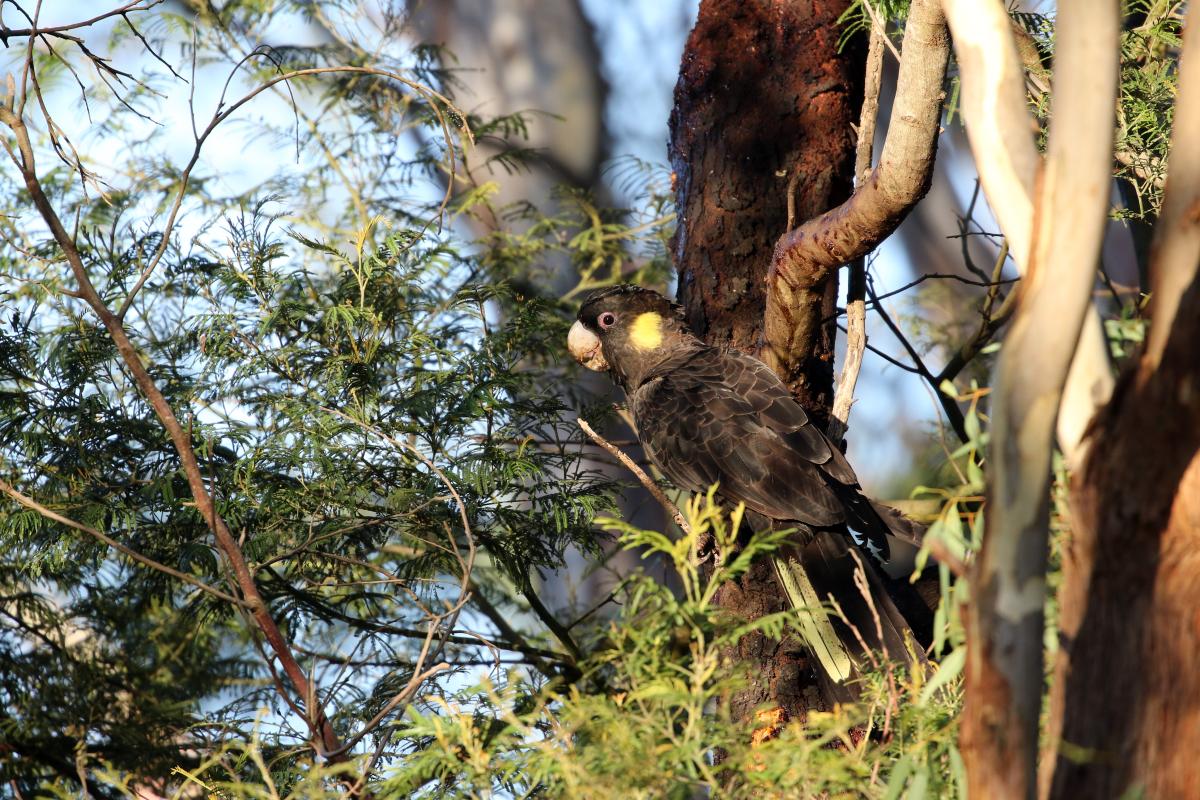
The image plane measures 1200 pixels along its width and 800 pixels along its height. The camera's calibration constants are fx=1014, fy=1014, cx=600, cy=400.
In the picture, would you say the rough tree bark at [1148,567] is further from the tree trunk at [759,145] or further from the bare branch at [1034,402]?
the tree trunk at [759,145]

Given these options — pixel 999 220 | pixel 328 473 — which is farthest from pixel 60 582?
pixel 999 220

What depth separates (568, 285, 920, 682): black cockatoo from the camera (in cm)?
196

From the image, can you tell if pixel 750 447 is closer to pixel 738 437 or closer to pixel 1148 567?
pixel 738 437

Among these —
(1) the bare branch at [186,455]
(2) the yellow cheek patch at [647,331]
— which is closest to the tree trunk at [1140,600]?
(1) the bare branch at [186,455]

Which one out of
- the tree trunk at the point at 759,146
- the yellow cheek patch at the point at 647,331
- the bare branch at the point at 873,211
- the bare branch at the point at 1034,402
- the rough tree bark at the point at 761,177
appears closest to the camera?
the bare branch at the point at 1034,402

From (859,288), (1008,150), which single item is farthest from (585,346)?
(1008,150)

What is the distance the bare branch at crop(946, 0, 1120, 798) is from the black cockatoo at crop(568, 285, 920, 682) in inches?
42.3

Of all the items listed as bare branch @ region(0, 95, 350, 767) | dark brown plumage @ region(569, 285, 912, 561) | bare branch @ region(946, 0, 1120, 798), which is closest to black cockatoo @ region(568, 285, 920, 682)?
dark brown plumage @ region(569, 285, 912, 561)

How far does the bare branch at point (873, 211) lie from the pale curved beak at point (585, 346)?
451 mm

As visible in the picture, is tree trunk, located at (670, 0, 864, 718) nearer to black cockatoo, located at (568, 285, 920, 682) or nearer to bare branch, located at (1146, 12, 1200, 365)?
black cockatoo, located at (568, 285, 920, 682)

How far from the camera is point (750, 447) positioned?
2053 millimetres

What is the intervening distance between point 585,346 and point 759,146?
0.61 meters

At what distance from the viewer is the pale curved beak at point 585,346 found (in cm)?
245

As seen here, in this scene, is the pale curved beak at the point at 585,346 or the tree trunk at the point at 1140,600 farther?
the pale curved beak at the point at 585,346
